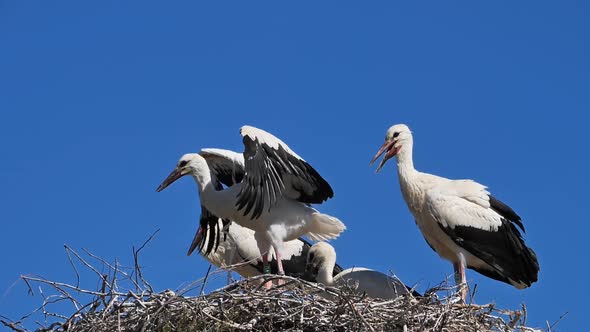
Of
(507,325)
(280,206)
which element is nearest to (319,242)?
(280,206)

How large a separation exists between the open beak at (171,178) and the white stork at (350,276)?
126 cm

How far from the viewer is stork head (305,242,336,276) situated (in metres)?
12.0

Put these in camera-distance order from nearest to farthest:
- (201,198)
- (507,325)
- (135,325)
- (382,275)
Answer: (135,325) < (507,325) < (382,275) < (201,198)

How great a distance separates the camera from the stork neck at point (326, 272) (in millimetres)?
11805

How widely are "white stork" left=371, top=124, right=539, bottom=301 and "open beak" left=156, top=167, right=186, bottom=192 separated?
6.00 ft

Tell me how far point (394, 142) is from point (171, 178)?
1.88 meters

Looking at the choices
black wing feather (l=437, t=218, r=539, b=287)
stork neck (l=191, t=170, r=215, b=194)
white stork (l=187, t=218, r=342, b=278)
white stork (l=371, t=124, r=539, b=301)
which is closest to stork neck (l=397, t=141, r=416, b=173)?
white stork (l=371, t=124, r=539, b=301)

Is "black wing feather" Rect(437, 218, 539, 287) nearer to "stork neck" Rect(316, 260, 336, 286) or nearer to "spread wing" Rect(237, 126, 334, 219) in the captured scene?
"stork neck" Rect(316, 260, 336, 286)

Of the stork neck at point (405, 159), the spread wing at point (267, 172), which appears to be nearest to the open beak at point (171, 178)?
the spread wing at point (267, 172)

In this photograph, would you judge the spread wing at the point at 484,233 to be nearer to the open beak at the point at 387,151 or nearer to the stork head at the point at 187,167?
the open beak at the point at 387,151

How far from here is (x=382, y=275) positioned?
11.3 metres

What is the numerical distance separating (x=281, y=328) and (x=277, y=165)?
2.79m

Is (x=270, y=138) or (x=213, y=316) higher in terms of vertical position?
(x=270, y=138)

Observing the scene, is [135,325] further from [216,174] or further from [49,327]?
[216,174]
